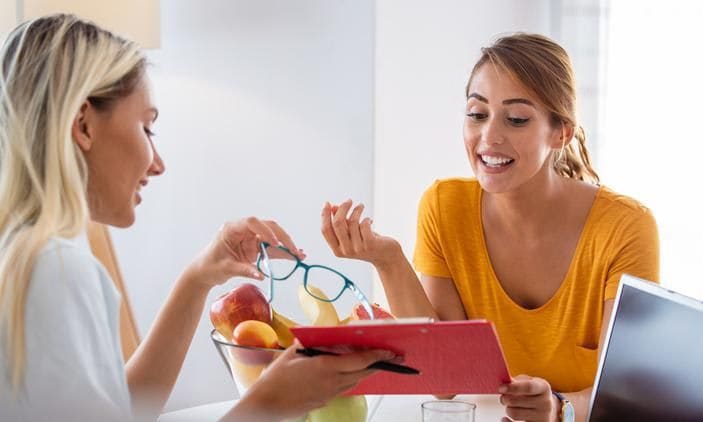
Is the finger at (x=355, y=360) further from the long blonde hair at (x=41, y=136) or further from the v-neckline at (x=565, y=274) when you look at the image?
the v-neckline at (x=565, y=274)

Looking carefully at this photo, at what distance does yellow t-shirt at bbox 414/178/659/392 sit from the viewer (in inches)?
76.9

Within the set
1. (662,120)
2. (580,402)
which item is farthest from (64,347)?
(662,120)

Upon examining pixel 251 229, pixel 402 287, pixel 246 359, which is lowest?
pixel 402 287

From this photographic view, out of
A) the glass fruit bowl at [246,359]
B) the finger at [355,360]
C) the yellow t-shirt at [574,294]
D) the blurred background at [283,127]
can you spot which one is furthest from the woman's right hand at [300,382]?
the blurred background at [283,127]

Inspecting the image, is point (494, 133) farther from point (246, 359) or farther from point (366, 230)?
point (246, 359)

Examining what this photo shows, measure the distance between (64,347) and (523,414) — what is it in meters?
0.71

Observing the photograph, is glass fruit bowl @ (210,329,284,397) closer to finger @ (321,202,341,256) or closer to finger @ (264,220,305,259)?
finger @ (264,220,305,259)

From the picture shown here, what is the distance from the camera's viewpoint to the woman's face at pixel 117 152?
4.12ft

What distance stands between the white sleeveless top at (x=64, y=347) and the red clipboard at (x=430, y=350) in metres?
0.23

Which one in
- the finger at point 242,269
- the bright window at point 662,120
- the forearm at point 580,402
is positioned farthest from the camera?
the bright window at point 662,120

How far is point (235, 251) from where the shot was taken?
1603mm

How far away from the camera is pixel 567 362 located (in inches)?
77.8

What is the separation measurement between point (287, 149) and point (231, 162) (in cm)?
18

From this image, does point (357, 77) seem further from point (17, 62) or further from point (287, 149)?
point (17, 62)
